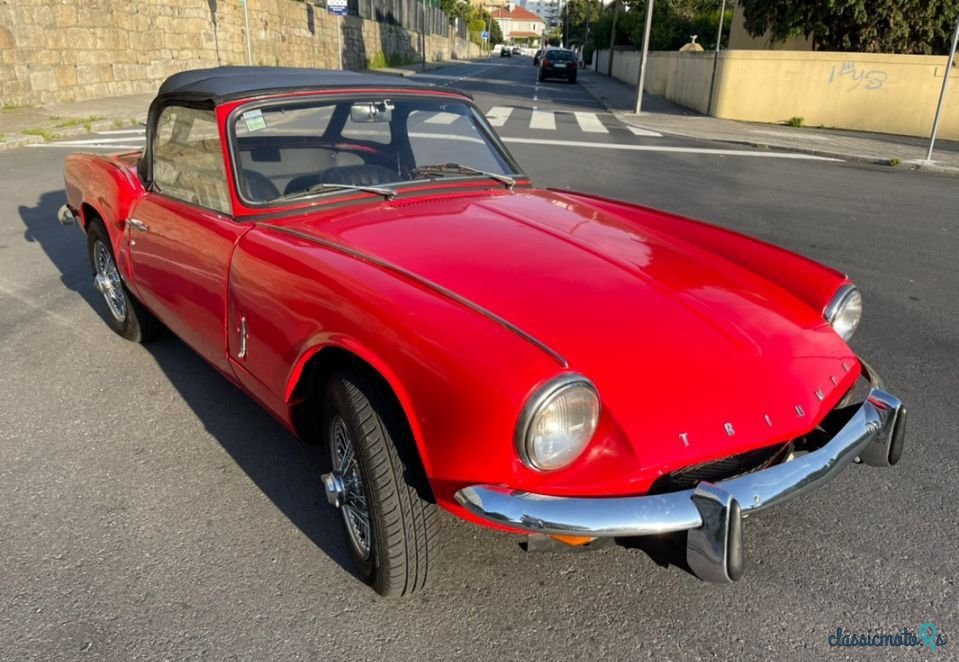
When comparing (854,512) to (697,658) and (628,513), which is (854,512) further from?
(628,513)

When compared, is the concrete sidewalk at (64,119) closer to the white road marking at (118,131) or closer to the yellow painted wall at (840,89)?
the white road marking at (118,131)

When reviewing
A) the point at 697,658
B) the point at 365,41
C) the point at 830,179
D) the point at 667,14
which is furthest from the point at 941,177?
the point at 365,41

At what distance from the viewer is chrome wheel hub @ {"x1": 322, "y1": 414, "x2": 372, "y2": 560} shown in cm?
229

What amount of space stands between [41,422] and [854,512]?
348 cm

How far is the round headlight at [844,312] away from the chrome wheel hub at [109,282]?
3.56 meters

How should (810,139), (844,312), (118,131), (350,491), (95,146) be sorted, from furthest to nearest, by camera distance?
(810,139)
(118,131)
(95,146)
(844,312)
(350,491)

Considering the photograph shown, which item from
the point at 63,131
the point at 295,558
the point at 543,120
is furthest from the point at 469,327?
the point at 543,120

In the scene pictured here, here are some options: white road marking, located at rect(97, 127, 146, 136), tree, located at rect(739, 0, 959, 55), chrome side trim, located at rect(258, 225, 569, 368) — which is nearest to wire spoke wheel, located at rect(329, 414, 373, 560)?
chrome side trim, located at rect(258, 225, 569, 368)

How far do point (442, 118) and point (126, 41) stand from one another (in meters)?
17.4

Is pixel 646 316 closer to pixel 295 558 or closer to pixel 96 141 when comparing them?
pixel 295 558

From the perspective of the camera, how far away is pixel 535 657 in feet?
6.76

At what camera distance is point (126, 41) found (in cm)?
1758

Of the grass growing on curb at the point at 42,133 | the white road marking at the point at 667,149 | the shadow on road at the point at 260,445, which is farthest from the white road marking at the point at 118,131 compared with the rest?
the shadow on road at the point at 260,445

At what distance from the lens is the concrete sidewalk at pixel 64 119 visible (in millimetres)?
11883
